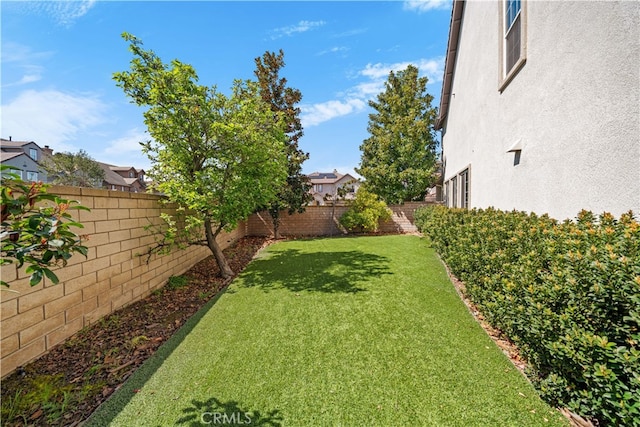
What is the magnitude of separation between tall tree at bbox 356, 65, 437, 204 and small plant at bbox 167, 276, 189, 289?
14.0m

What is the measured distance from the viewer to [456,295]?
17.7ft

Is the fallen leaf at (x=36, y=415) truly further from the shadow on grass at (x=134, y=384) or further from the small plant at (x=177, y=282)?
the small plant at (x=177, y=282)

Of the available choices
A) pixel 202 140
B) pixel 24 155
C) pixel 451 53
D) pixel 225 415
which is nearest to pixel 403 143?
pixel 451 53

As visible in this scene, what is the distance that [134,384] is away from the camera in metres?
3.00

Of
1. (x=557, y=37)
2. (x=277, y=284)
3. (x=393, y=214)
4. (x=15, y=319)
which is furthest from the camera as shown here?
(x=393, y=214)

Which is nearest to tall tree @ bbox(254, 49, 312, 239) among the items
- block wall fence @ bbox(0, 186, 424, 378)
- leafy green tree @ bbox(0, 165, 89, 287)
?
block wall fence @ bbox(0, 186, 424, 378)

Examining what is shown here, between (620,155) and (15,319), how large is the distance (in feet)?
21.1

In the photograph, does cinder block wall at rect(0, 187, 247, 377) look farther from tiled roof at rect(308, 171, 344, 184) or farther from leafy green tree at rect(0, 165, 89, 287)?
tiled roof at rect(308, 171, 344, 184)

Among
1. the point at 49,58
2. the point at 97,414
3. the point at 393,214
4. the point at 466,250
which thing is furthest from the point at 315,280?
the point at 393,214

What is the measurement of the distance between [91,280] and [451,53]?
44.9 ft

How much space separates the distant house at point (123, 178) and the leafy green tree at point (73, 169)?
5128 mm

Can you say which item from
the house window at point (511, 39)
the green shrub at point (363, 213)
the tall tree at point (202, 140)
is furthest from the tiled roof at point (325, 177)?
the house window at point (511, 39)

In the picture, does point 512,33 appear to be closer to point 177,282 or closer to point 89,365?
point 89,365

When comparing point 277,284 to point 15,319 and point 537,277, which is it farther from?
point 537,277
